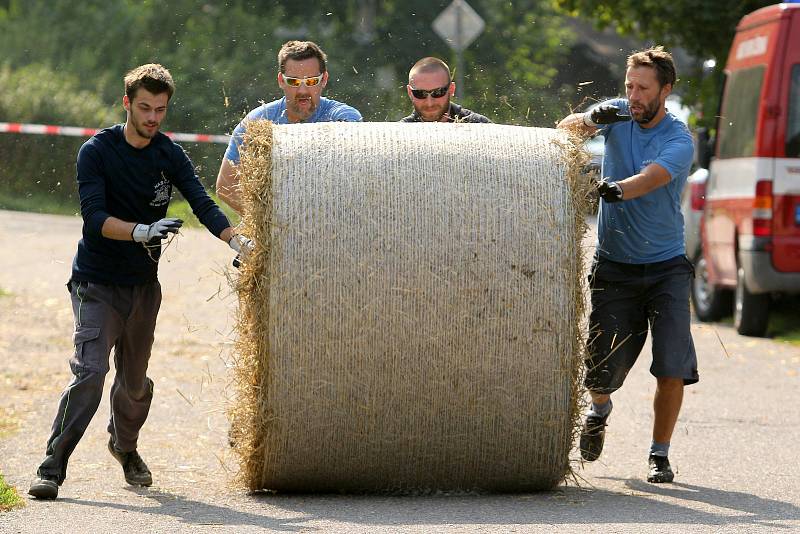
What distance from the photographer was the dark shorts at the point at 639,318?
8008 millimetres

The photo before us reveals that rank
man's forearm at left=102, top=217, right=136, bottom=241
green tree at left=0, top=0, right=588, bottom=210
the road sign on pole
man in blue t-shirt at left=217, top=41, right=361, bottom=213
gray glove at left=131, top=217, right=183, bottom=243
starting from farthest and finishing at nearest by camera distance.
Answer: green tree at left=0, top=0, right=588, bottom=210
the road sign on pole
man in blue t-shirt at left=217, top=41, right=361, bottom=213
man's forearm at left=102, top=217, right=136, bottom=241
gray glove at left=131, top=217, right=183, bottom=243

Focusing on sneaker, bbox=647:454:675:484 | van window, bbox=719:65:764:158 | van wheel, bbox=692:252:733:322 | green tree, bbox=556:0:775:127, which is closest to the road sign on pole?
green tree, bbox=556:0:775:127

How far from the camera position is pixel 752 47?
14.6 m

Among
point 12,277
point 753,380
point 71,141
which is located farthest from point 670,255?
point 71,141

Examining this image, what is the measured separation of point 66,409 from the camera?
743 cm

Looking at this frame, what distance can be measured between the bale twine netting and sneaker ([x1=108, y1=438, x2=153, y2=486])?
84cm

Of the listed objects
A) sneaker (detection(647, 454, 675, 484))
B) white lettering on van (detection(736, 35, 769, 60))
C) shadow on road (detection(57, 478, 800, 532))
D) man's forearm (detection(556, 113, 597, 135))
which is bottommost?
shadow on road (detection(57, 478, 800, 532))

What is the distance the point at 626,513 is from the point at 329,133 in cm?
199

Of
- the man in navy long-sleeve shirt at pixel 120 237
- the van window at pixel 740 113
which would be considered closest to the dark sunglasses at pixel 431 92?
the man in navy long-sleeve shirt at pixel 120 237

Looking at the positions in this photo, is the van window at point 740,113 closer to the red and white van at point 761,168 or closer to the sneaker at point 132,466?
the red and white van at point 761,168

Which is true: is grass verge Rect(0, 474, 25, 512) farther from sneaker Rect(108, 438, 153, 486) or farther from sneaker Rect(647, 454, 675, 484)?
sneaker Rect(647, 454, 675, 484)

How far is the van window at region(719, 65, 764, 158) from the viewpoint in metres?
14.2

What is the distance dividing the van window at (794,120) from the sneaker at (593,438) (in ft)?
19.3

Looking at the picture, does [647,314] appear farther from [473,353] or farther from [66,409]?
[66,409]
